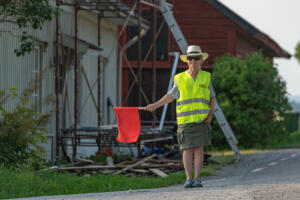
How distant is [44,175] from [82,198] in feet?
10.1

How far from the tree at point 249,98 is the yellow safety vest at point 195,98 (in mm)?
14431

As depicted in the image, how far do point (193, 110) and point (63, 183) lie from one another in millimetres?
2633

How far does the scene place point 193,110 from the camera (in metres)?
10.3

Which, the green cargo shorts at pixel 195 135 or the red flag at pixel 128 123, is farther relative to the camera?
the red flag at pixel 128 123

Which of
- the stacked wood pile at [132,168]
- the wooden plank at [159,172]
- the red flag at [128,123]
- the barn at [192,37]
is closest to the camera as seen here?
the red flag at [128,123]

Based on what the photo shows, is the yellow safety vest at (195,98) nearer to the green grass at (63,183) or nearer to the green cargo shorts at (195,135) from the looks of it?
the green cargo shorts at (195,135)

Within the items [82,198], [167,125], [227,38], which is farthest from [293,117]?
[82,198]

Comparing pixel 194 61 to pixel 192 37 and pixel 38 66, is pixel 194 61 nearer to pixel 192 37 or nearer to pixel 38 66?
pixel 38 66

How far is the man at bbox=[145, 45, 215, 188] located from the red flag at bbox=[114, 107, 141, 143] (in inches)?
35.4

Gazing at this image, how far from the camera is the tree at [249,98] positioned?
2494 cm

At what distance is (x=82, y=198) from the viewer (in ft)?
30.7

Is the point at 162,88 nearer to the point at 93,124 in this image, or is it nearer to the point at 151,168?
the point at 93,124

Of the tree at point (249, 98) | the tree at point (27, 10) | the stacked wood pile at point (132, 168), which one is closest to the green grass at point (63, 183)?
the stacked wood pile at point (132, 168)

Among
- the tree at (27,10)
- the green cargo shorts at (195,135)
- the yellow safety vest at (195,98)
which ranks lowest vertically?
the green cargo shorts at (195,135)
